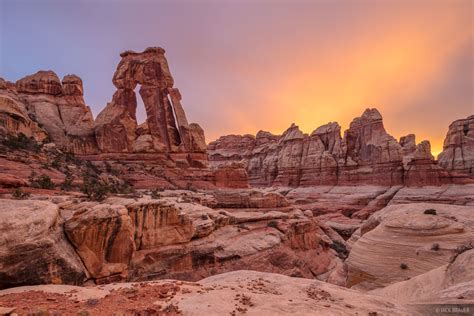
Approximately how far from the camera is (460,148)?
6097cm

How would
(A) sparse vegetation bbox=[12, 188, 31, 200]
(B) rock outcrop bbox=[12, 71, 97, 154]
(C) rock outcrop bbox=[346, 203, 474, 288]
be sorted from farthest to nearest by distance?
(B) rock outcrop bbox=[12, 71, 97, 154], (C) rock outcrop bbox=[346, 203, 474, 288], (A) sparse vegetation bbox=[12, 188, 31, 200]

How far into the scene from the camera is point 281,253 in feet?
67.8

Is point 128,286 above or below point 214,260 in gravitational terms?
above

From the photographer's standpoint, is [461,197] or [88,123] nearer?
[88,123]

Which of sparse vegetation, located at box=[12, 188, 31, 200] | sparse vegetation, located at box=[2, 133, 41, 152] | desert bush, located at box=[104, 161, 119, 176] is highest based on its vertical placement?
sparse vegetation, located at box=[2, 133, 41, 152]

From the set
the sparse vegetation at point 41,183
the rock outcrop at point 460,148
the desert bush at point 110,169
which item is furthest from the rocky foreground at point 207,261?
the rock outcrop at point 460,148

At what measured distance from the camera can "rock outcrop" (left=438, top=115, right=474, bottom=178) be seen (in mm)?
58656

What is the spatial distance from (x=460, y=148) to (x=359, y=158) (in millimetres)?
23677

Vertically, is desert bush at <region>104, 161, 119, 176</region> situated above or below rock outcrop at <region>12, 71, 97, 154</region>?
below

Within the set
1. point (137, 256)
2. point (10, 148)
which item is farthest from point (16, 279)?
point (10, 148)

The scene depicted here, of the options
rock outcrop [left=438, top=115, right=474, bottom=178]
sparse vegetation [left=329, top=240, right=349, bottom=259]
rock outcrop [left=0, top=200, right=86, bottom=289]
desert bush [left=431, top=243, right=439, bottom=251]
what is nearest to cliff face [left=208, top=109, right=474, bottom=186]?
rock outcrop [left=438, top=115, right=474, bottom=178]

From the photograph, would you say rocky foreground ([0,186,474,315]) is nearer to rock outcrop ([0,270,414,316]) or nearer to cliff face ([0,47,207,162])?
rock outcrop ([0,270,414,316])

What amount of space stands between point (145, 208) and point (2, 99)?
856 inches

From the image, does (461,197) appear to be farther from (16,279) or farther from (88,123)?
(88,123)
